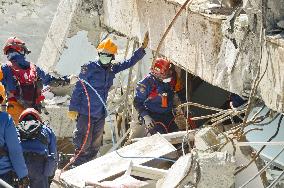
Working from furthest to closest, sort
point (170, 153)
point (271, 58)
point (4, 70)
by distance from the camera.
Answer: point (4, 70), point (170, 153), point (271, 58)

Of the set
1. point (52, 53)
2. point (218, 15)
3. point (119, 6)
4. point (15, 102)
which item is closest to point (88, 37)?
point (52, 53)

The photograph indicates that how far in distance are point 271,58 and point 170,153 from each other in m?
2.24

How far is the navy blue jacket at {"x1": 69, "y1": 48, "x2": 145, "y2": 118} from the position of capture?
26.0 ft

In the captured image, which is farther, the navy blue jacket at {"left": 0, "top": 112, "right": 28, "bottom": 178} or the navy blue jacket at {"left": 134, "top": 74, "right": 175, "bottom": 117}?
the navy blue jacket at {"left": 134, "top": 74, "right": 175, "bottom": 117}

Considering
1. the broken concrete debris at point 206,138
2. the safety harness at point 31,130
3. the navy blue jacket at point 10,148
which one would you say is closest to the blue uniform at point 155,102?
the broken concrete debris at point 206,138

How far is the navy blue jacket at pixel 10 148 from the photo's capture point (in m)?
5.31

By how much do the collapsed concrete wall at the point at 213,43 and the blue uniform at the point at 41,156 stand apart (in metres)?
1.85

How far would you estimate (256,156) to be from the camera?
5.37 meters

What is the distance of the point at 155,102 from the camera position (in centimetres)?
787

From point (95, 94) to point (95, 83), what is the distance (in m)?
0.17

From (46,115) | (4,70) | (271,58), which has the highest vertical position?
(271,58)

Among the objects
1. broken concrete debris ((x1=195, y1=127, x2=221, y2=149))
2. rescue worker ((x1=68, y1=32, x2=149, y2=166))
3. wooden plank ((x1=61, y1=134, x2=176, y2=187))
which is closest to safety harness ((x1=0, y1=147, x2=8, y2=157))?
wooden plank ((x1=61, y1=134, x2=176, y2=187))

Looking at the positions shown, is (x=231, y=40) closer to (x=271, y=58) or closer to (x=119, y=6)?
(x=271, y=58)

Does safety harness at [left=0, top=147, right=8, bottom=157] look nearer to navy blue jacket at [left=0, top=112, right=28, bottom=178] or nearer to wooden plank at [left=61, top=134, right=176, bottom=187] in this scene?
navy blue jacket at [left=0, top=112, right=28, bottom=178]
